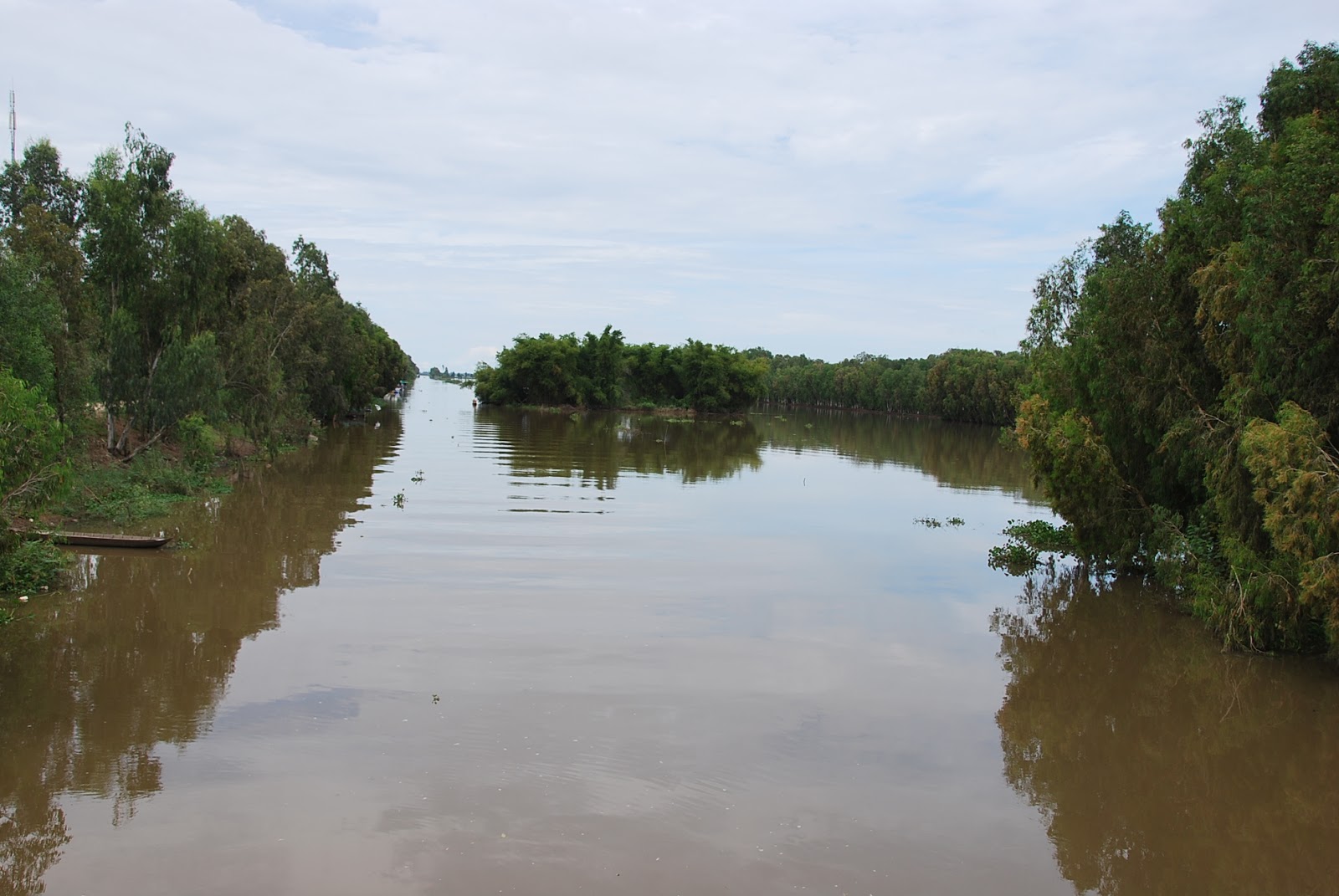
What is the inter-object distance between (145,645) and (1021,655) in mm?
14365

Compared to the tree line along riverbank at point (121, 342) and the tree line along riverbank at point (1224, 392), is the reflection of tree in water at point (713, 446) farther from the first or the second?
the tree line along riverbank at point (121, 342)

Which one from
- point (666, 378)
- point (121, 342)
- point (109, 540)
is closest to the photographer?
point (109, 540)

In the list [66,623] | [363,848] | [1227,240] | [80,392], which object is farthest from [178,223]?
[1227,240]

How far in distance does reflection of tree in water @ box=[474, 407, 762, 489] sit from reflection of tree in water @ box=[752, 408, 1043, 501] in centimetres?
489

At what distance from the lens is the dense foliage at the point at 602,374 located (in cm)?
11294

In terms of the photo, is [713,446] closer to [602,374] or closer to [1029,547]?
[1029,547]

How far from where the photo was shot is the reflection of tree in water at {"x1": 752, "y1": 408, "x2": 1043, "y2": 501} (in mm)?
46719

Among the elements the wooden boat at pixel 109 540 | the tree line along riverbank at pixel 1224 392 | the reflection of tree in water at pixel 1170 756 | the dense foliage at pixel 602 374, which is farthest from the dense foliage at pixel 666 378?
the wooden boat at pixel 109 540

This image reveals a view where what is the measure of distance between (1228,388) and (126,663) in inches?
756

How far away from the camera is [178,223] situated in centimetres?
3027

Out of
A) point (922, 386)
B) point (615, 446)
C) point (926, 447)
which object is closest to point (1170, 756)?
point (615, 446)

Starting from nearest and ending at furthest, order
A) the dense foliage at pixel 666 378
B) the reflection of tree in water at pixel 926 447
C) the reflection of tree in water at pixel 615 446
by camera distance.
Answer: the reflection of tree in water at pixel 615 446 < the reflection of tree in water at pixel 926 447 < the dense foliage at pixel 666 378

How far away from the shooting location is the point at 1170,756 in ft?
40.7

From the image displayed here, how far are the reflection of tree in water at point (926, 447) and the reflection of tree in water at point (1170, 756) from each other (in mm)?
9113
